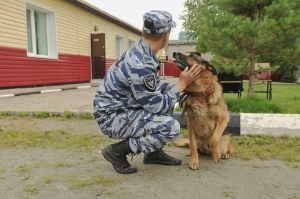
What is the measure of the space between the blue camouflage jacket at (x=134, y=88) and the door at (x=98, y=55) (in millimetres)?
13043

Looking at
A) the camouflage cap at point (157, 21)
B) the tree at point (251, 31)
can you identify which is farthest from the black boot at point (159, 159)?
the tree at point (251, 31)

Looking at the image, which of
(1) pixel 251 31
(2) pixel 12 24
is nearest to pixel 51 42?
(2) pixel 12 24

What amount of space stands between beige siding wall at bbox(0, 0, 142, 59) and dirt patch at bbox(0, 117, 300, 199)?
7.42 meters

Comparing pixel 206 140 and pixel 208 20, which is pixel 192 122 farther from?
pixel 208 20

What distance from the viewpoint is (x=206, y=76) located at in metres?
3.03

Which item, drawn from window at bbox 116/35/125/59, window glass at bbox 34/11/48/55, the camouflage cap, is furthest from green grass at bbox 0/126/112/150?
window at bbox 116/35/125/59

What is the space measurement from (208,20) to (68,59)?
9159mm

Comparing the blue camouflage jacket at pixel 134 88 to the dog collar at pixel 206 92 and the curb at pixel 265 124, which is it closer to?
the dog collar at pixel 206 92

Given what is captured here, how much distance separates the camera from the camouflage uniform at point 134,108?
2.37 m

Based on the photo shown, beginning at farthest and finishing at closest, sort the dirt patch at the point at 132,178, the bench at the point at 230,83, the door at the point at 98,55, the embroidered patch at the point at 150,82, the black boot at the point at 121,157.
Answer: the door at the point at 98,55 → the bench at the point at 230,83 → the black boot at the point at 121,157 → the embroidered patch at the point at 150,82 → the dirt patch at the point at 132,178

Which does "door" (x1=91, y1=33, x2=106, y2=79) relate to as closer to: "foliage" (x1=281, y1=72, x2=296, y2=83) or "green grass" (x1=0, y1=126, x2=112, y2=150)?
"green grass" (x1=0, y1=126, x2=112, y2=150)

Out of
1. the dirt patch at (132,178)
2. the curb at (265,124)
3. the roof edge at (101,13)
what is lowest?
the dirt patch at (132,178)

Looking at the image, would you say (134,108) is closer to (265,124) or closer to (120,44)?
(265,124)

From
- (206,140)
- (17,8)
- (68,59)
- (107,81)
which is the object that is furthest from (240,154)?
(68,59)
